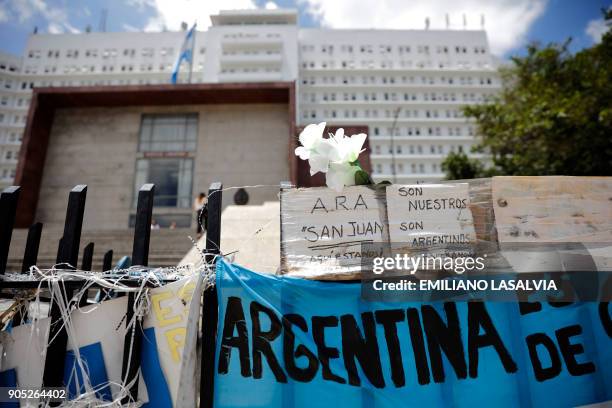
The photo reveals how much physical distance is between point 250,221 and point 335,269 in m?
6.42

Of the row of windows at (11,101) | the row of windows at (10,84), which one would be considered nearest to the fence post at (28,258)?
the row of windows at (11,101)

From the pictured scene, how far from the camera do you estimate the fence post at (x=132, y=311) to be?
93.6 inches

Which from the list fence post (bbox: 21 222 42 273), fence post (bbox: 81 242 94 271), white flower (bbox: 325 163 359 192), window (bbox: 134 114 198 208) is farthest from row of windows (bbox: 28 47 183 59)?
white flower (bbox: 325 163 359 192)

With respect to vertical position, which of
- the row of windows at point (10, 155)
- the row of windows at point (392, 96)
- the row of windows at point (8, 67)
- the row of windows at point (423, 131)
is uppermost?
the row of windows at point (8, 67)

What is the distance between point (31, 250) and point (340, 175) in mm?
2420

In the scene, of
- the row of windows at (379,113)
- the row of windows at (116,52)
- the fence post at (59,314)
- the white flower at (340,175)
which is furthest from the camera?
the row of windows at (116,52)

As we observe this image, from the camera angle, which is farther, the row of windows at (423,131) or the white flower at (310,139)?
the row of windows at (423,131)

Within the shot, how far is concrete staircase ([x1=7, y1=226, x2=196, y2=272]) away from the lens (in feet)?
32.8

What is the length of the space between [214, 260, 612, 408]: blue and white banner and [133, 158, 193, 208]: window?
15700 mm

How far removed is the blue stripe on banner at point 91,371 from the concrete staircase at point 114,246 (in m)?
7.41

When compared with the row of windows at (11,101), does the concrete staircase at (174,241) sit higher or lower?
lower

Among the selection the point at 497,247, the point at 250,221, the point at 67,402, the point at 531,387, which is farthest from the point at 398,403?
the point at 250,221

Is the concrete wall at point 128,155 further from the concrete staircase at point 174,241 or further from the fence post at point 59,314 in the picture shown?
the fence post at point 59,314

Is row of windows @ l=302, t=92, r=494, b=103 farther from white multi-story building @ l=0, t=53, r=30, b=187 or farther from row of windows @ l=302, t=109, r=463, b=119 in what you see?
white multi-story building @ l=0, t=53, r=30, b=187
